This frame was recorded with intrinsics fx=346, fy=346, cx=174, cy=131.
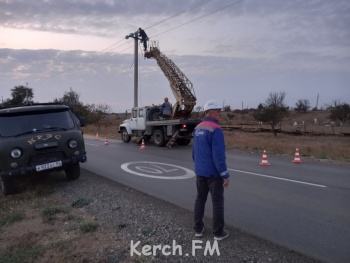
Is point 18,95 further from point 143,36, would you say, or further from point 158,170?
point 158,170

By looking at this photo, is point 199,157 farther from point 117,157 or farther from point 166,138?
point 166,138

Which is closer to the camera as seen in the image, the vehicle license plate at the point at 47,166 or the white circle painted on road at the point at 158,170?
the vehicle license plate at the point at 47,166

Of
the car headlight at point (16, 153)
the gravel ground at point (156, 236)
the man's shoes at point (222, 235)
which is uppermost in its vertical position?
the car headlight at point (16, 153)

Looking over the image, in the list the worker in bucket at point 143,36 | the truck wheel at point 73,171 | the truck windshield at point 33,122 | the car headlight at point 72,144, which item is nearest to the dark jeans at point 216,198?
the car headlight at point 72,144

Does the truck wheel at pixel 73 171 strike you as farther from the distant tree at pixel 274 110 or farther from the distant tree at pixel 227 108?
the distant tree at pixel 227 108

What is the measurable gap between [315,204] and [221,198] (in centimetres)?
274

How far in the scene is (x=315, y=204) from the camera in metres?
6.57

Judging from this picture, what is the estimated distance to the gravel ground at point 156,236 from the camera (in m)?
4.22

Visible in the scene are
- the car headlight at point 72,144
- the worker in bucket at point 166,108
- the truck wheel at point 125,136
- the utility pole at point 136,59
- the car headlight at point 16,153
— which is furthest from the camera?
the utility pole at point 136,59

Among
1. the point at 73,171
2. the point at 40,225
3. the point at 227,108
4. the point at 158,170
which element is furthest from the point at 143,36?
the point at 227,108

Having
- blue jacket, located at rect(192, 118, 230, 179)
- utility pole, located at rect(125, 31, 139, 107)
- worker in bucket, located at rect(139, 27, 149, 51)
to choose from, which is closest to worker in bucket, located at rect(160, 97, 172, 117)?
utility pole, located at rect(125, 31, 139, 107)

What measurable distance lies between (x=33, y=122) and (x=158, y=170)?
4.04 m

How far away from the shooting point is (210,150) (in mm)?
4727

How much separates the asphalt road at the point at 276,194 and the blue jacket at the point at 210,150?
123 cm
